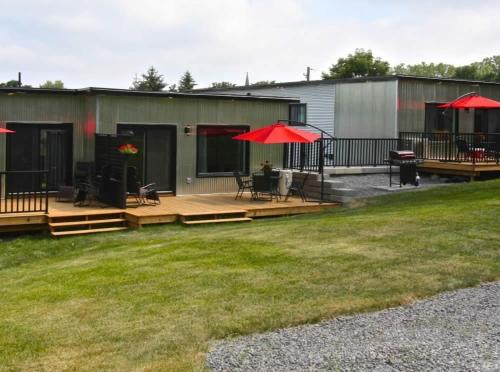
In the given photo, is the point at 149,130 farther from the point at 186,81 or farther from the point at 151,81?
the point at 186,81

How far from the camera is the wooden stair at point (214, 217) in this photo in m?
13.3

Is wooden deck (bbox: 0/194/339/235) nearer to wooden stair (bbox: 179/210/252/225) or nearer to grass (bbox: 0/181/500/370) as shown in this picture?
Answer: wooden stair (bbox: 179/210/252/225)

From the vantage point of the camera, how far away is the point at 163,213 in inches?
528

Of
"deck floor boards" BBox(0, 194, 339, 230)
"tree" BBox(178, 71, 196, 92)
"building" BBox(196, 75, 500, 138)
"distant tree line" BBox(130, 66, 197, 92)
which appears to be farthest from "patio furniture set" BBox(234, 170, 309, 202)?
"tree" BBox(178, 71, 196, 92)

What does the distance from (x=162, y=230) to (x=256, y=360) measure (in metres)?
7.85

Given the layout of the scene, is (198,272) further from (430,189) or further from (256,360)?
(430,189)

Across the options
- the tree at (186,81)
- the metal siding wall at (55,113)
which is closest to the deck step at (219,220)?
the metal siding wall at (55,113)

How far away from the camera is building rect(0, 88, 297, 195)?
14984 mm

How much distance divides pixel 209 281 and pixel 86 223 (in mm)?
5997

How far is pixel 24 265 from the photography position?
1047 centimetres

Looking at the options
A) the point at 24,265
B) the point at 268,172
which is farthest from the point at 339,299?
the point at 268,172

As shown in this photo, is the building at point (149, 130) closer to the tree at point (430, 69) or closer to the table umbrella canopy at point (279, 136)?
the table umbrella canopy at point (279, 136)

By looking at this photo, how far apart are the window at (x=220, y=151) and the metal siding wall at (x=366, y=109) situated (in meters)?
5.85

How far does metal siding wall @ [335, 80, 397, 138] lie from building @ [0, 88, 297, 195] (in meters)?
4.79
